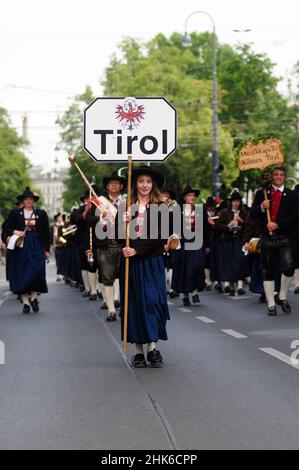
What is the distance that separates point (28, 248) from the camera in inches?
701

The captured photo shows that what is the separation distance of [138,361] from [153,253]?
3.11 ft

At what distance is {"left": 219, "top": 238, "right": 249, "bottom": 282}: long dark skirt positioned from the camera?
21.8 meters

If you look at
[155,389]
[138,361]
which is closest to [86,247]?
[138,361]

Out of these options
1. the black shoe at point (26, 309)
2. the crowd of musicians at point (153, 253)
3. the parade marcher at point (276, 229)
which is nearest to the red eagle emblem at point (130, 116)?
the crowd of musicians at point (153, 253)

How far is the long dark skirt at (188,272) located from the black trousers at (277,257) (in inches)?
118

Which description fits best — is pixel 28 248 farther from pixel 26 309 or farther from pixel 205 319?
pixel 205 319

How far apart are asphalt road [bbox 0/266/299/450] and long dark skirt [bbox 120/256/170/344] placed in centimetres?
31

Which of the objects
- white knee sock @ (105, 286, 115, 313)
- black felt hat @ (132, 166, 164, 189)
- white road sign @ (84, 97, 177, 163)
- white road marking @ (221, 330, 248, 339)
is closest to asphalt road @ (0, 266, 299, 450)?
white road marking @ (221, 330, 248, 339)

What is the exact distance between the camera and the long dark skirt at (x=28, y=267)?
17594mm

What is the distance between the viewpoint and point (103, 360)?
35.1 ft

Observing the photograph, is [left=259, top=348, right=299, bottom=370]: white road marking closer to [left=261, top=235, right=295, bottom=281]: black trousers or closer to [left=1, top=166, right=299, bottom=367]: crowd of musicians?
[left=1, top=166, right=299, bottom=367]: crowd of musicians

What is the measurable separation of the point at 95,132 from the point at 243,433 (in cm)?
5588

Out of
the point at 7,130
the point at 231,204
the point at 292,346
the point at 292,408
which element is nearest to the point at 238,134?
the point at 7,130

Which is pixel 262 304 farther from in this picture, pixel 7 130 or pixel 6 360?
pixel 7 130
